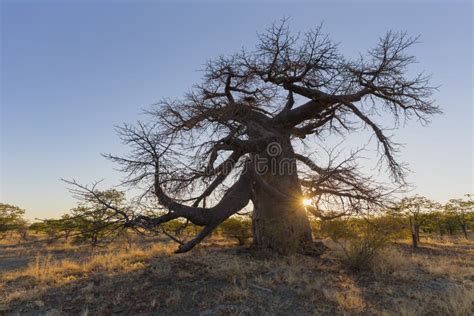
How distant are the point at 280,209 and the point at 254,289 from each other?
102 inches

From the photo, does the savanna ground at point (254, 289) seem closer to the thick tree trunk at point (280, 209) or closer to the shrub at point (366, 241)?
the shrub at point (366, 241)

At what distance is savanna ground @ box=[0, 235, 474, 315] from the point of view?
3934mm

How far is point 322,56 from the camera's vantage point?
6.34 metres

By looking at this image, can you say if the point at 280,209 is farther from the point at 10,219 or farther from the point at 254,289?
the point at 10,219

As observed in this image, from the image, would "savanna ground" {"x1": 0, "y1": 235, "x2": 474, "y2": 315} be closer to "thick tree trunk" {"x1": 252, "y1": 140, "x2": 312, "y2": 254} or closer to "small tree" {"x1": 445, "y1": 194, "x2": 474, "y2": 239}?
"thick tree trunk" {"x1": 252, "y1": 140, "x2": 312, "y2": 254}

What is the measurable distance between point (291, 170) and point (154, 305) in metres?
4.26

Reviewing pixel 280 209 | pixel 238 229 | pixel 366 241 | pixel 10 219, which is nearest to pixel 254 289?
pixel 280 209

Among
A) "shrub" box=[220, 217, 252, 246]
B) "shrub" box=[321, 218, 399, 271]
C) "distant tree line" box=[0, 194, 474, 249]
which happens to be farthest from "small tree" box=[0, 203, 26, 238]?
"shrub" box=[321, 218, 399, 271]

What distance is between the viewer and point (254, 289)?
178 inches

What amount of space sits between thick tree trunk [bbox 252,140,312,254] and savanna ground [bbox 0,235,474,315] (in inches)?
16.1

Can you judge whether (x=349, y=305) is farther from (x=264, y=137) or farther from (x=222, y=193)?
(x=264, y=137)

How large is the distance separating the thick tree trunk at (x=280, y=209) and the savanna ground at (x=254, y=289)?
408 mm

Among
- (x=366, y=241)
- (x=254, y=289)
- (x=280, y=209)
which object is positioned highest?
(x=280, y=209)

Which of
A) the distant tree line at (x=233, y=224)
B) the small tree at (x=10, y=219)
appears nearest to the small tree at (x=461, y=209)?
the distant tree line at (x=233, y=224)
